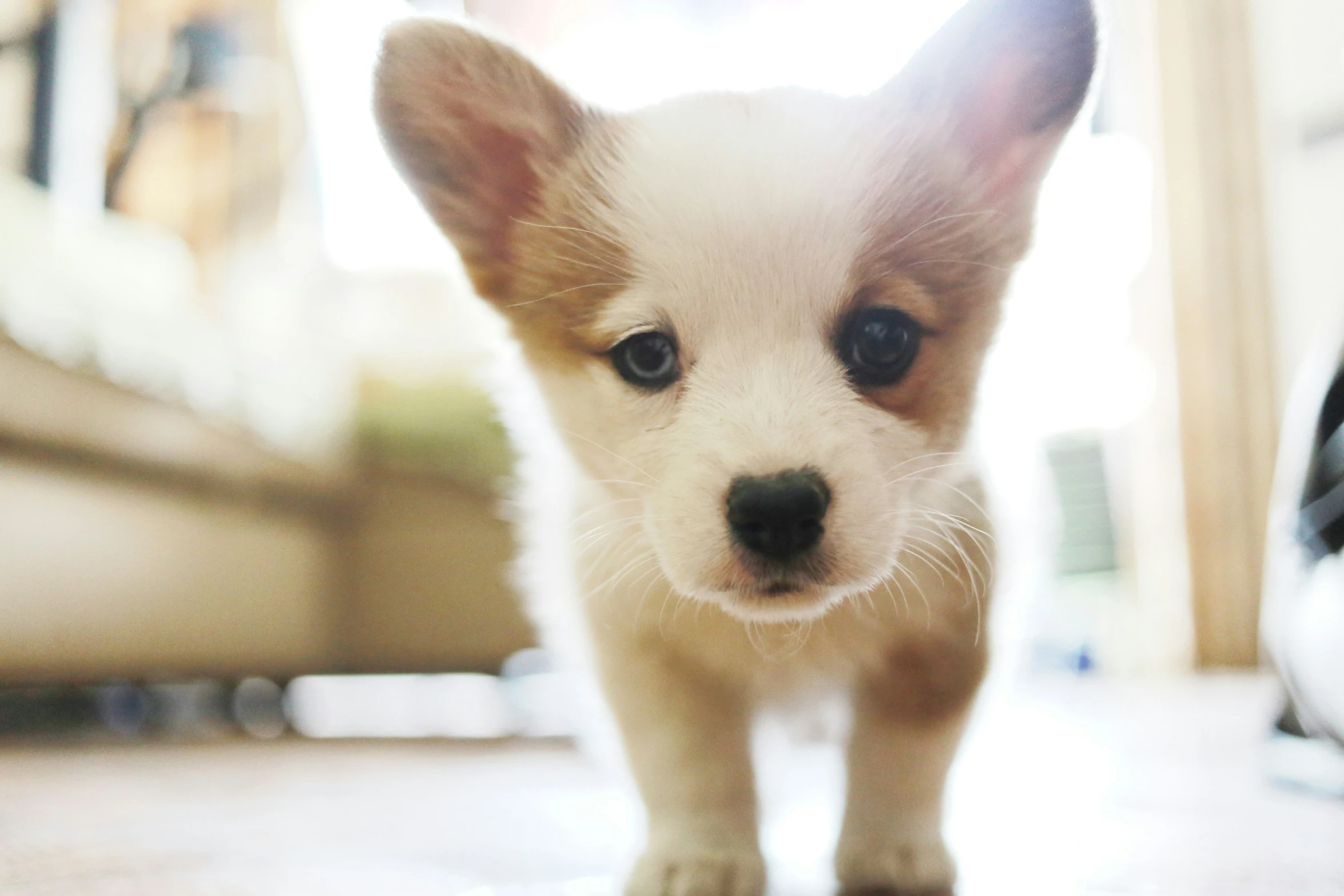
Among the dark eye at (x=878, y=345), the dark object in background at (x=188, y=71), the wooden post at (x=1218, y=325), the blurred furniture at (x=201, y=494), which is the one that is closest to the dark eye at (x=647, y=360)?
the dark eye at (x=878, y=345)

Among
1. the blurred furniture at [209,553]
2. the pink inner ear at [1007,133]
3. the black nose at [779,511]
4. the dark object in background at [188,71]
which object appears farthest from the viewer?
the dark object in background at [188,71]

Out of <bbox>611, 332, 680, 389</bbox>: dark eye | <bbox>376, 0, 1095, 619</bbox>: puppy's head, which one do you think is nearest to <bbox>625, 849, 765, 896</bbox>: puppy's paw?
<bbox>376, 0, 1095, 619</bbox>: puppy's head

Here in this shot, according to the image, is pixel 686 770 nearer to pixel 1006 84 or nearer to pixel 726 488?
pixel 726 488

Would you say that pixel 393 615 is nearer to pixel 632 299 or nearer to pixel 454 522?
pixel 454 522

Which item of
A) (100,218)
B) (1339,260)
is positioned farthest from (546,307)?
(1339,260)

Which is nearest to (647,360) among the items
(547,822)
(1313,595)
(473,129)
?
(473,129)

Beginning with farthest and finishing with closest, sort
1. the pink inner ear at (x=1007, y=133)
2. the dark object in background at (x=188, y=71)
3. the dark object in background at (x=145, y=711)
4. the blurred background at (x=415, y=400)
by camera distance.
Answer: the dark object in background at (x=188, y=71)
the dark object in background at (x=145, y=711)
the blurred background at (x=415, y=400)
the pink inner ear at (x=1007, y=133)

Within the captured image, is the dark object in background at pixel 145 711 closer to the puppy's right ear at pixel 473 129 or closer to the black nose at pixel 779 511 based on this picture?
the puppy's right ear at pixel 473 129
